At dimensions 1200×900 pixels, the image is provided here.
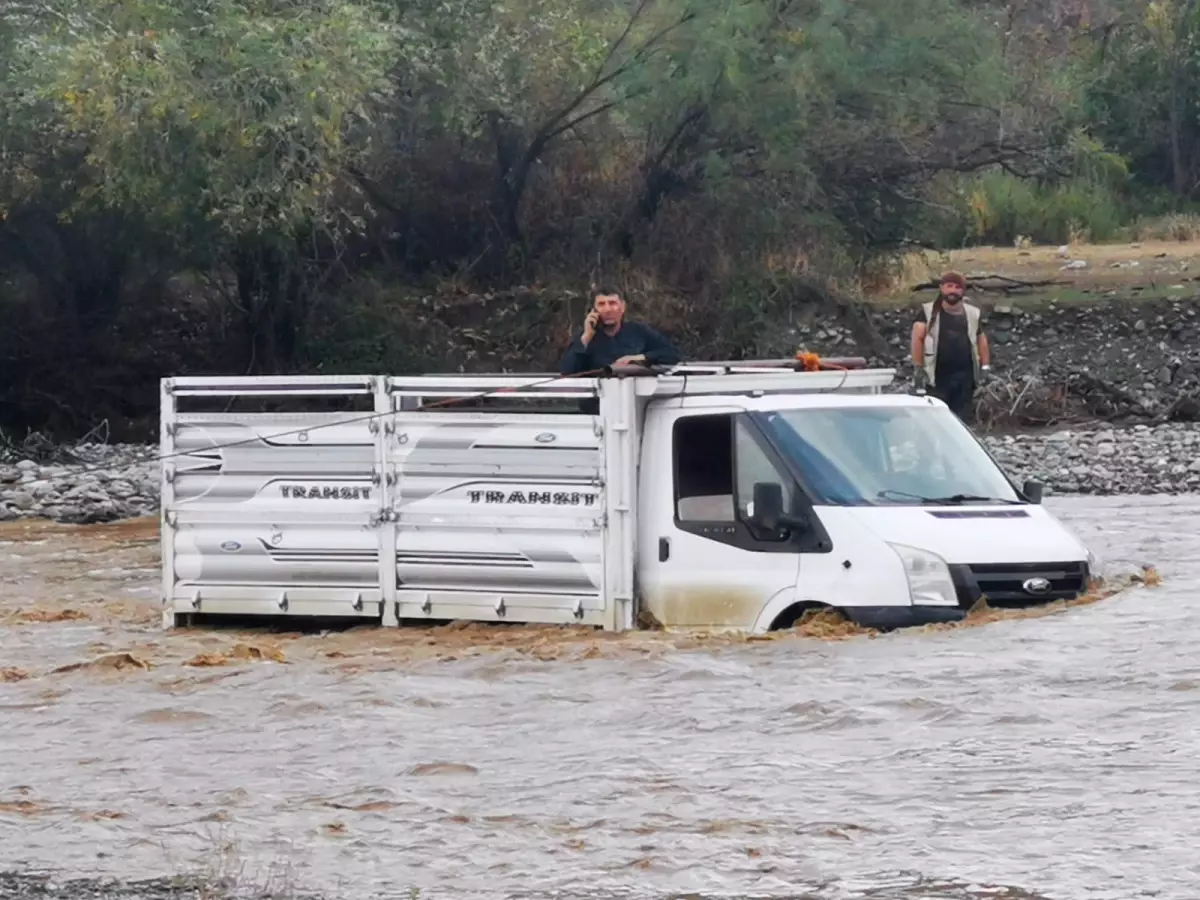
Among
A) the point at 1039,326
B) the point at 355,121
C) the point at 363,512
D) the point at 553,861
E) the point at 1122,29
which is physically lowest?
the point at 553,861

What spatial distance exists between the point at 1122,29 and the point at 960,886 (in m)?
43.9

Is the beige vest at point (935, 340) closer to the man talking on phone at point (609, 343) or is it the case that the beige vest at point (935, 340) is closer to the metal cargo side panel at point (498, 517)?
the man talking on phone at point (609, 343)

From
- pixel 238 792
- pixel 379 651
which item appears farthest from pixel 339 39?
pixel 238 792

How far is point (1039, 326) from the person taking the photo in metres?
33.3

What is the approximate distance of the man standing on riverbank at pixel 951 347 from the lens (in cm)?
1850

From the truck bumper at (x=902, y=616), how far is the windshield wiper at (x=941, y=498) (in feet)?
2.17

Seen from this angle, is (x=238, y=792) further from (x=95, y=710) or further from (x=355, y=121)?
(x=355, y=121)

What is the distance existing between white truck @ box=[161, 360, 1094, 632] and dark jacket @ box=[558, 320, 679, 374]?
0.34m

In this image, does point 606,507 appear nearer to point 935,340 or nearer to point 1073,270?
point 935,340

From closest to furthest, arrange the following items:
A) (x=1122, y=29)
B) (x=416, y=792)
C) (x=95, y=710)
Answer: (x=416, y=792)
(x=95, y=710)
(x=1122, y=29)

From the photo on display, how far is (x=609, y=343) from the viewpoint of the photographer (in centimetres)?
1438

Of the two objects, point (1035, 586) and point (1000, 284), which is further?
point (1000, 284)

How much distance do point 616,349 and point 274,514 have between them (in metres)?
2.37

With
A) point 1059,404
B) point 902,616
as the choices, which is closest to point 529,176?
point 1059,404
